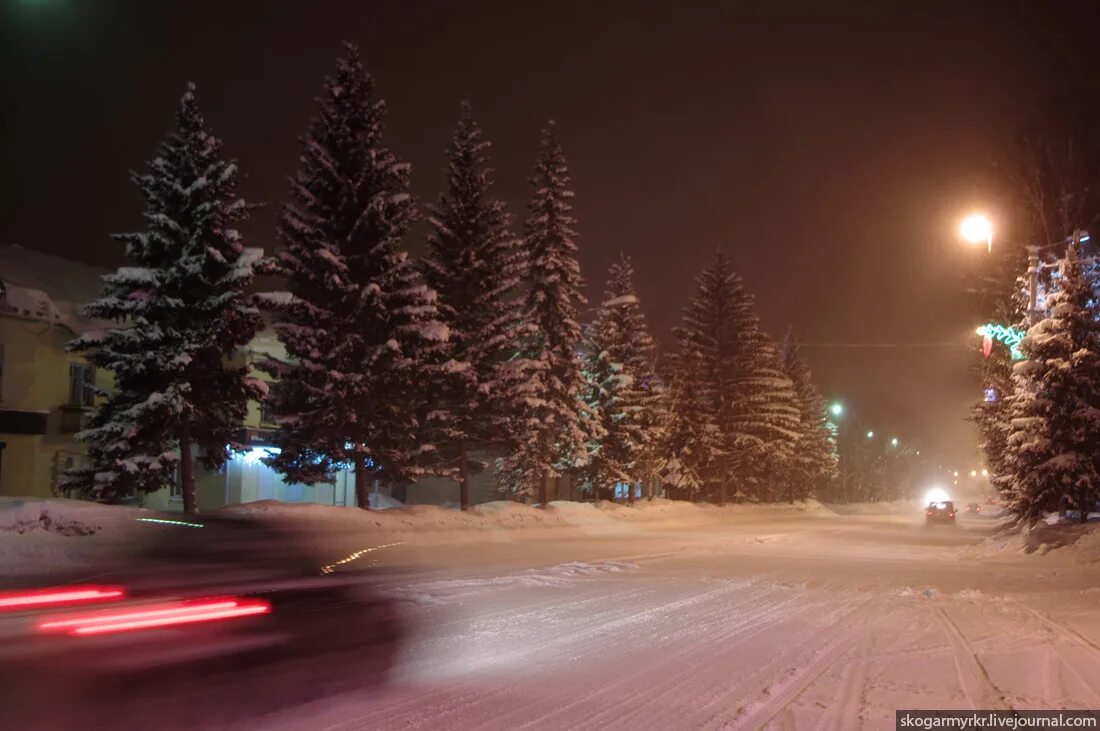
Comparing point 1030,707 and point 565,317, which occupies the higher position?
point 565,317

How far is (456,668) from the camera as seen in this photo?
8.05 meters

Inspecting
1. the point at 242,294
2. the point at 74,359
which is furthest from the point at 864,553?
the point at 74,359

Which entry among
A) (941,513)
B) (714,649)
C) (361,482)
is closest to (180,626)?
(714,649)

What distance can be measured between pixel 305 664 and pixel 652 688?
3324 mm

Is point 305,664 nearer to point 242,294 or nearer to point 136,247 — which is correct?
point 242,294

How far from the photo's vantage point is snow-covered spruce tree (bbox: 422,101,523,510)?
29.3 metres

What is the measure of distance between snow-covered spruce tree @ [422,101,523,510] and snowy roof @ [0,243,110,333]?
36.0ft

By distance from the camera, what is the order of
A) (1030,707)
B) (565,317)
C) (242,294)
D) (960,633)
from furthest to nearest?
(565,317) → (242,294) → (960,633) → (1030,707)

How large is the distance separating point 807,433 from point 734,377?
15976 millimetres

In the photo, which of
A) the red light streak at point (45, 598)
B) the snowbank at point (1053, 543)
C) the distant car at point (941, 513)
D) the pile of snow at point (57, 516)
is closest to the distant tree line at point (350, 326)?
the pile of snow at point (57, 516)

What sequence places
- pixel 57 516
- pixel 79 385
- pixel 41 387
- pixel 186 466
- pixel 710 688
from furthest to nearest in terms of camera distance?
1. pixel 79 385
2. pixel 41 387
3. pixel 186 466
4. pixel 57 516
5. pixel 710 688

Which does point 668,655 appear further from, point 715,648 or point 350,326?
point 350,326

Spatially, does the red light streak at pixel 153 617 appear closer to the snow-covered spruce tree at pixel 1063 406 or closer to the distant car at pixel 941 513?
the snow-covered spruce tree at pixel 1063 406

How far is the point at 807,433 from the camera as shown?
6594cm
